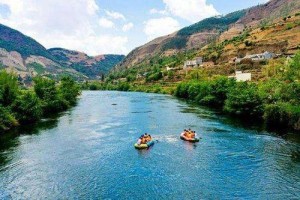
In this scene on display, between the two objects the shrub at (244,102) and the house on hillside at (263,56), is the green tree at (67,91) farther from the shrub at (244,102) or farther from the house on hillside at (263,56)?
the house on hillside at (263,56)

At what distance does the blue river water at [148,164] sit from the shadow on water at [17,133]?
13 centimetres

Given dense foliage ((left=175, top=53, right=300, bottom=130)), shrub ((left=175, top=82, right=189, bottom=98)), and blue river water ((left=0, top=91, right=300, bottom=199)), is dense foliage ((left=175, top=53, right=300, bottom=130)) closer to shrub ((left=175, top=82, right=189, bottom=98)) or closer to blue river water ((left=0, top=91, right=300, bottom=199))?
blue river water ((left=0, top=91, right=300, bottom=199))

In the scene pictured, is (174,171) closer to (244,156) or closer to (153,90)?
(244,156)

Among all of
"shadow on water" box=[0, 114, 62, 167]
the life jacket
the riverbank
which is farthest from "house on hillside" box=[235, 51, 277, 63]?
the life jacket

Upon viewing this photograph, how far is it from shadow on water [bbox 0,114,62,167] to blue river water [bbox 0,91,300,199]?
13cm

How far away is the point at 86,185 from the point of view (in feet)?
118

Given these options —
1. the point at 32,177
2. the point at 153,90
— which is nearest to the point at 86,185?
the point at 32,177

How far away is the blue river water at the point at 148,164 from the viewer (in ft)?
112

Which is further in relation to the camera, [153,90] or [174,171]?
[153,90]

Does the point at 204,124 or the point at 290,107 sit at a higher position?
the point at 290,107

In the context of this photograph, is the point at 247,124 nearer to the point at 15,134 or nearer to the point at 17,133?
the point at 17,133

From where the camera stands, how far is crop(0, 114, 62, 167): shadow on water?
48106 mm

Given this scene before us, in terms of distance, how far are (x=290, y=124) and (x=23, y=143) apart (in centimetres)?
4654

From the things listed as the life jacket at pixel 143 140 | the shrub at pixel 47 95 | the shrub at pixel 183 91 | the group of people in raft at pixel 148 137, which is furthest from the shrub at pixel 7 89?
the shrub at pixel 183 91
